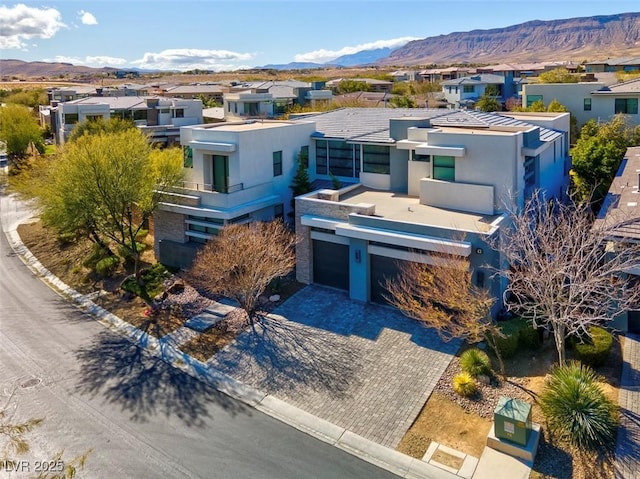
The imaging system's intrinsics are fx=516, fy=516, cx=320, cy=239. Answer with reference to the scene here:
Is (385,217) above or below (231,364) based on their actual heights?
above

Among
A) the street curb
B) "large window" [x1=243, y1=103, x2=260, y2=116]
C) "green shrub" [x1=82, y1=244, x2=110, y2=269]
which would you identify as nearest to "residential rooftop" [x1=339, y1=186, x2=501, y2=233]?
the street curb

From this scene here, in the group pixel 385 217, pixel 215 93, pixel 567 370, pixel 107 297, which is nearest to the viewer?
pixel 567 370

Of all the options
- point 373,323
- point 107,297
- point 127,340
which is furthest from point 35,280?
point 373,323

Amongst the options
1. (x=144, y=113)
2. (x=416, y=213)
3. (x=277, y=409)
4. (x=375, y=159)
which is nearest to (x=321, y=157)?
(x=375, y=159)

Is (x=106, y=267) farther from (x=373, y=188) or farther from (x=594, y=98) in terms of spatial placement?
(x=594, y=98)

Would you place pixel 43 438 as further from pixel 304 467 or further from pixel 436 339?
pixel 436 339

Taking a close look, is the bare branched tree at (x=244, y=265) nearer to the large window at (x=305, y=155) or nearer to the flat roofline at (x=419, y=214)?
the flat roofline at (x=419, y=214)

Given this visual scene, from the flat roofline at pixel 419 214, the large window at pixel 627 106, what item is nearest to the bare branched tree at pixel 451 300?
the flat roofline at pixel 419 214
